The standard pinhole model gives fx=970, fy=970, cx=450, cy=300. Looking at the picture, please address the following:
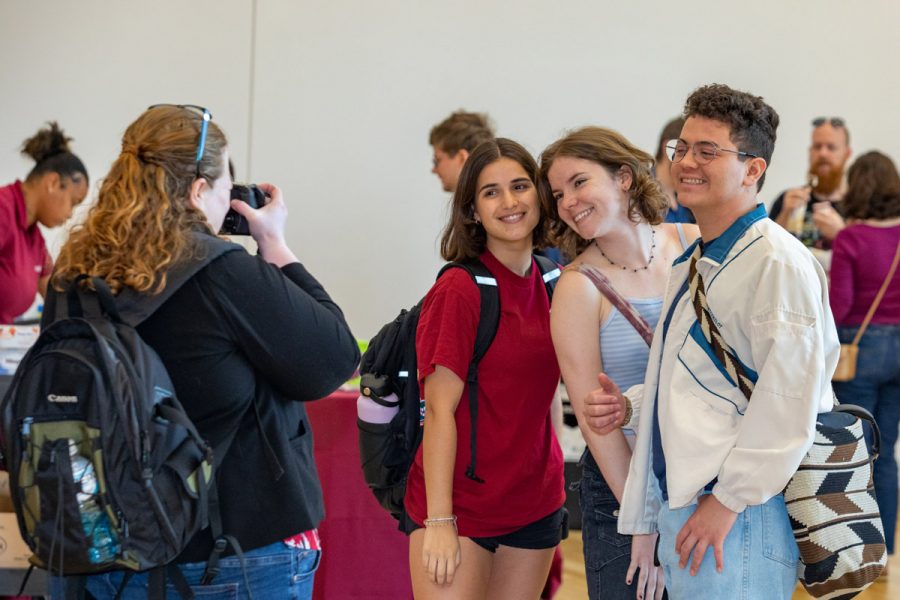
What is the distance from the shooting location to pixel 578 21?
202 inches

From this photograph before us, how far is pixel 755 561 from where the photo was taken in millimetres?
1432

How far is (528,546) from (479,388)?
0.35 meters

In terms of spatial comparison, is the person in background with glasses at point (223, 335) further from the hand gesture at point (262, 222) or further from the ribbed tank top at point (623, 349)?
the ribbed tank top at point (623, 349)

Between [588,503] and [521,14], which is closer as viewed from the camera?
[588,503]

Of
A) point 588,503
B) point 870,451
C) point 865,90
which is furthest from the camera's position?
point 865,90

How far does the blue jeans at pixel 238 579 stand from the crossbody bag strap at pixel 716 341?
756mm

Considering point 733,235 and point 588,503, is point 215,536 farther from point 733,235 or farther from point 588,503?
point 733,235

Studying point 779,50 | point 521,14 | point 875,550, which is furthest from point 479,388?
point 779,50

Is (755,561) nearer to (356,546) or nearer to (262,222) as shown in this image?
(262,222)

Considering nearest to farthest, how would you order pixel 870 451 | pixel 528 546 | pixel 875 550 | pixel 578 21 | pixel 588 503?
pixel 875 550 < pixel 870 451 < pixel 588 503 < pixel 528 546 < pixel 578 21

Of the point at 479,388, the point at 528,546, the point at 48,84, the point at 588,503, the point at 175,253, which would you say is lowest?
the point at 528,546

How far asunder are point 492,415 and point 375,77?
328 centimetres

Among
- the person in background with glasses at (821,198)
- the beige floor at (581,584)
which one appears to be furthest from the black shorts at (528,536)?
the person in background with glasses at (821,198)

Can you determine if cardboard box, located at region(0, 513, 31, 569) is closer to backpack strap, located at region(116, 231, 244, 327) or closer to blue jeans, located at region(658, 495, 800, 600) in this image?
backpack strap, located at region(116, 231, 244, 327)
